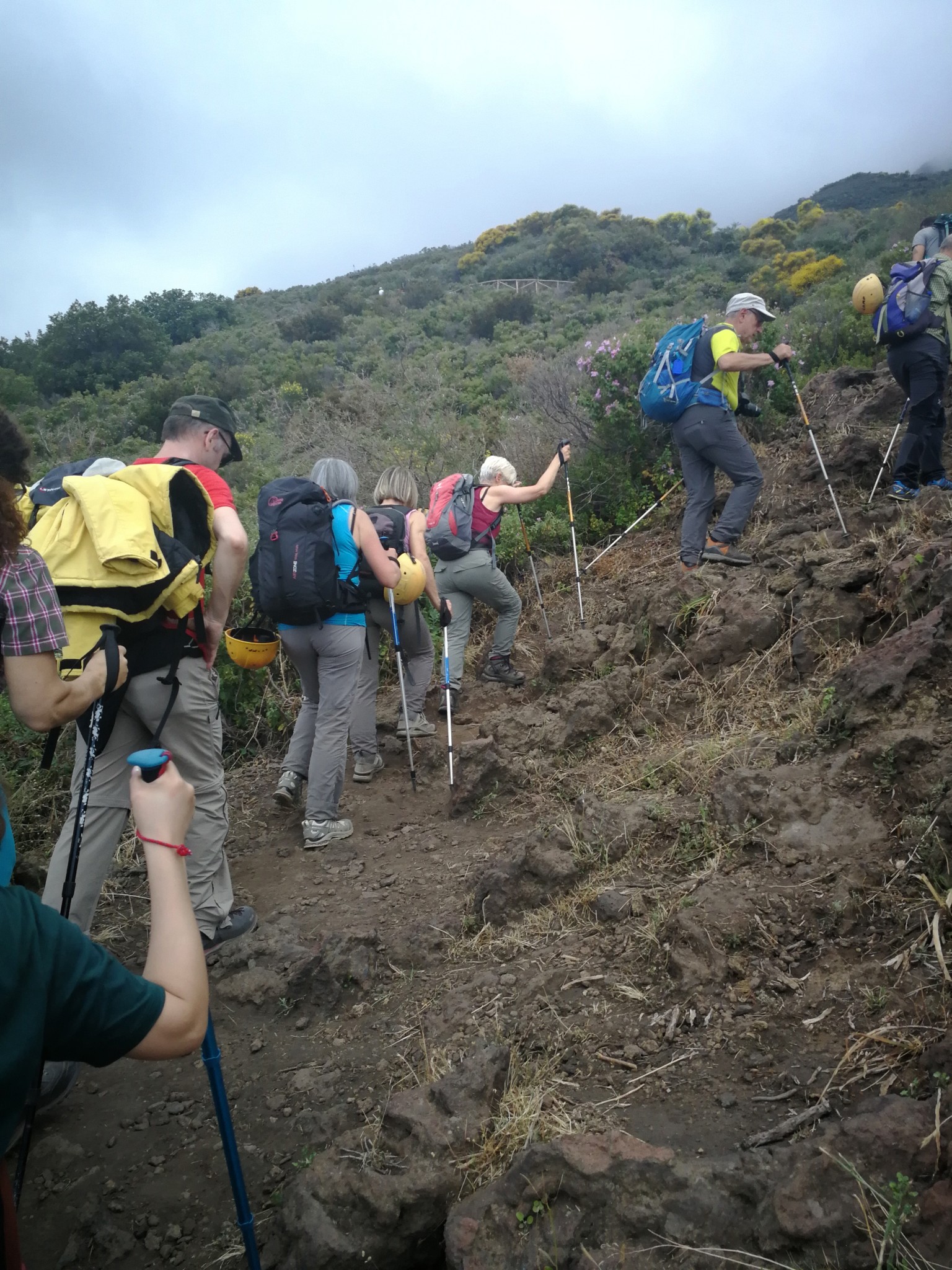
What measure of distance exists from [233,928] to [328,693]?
1430 mm

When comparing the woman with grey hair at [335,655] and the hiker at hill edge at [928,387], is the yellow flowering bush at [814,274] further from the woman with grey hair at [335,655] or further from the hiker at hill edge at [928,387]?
the woman with grey hair at [335,655]

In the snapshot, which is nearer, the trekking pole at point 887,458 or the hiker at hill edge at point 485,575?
the hiker at hill edge at point 485,575

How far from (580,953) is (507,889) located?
2.04 ft

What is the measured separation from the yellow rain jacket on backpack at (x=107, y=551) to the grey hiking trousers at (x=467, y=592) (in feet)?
12.1

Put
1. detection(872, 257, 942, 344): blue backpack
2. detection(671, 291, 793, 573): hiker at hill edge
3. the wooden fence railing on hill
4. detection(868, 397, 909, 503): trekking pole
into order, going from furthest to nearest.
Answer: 1. the wooden fence railing on hill
2. detection(868, 397, 909, 503): trekking pole
3. detection(872, 257, 942, 344): blue backpack
4. detection(671, 291, 793, 573): hiker at hill edge

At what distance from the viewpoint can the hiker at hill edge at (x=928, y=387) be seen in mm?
6625

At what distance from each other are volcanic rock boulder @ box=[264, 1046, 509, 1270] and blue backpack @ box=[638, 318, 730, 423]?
539 cm

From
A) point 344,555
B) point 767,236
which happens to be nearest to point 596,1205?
point 344,555

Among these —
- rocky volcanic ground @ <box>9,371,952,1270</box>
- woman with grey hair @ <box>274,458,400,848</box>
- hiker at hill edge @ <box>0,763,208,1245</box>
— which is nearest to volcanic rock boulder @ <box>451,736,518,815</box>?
rocky volcanic ground @ <box>9,371,952,1270</box>

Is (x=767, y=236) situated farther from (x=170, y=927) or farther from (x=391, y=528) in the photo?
(x=170, y=927)

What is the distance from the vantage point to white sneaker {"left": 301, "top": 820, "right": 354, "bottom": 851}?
16.6ft

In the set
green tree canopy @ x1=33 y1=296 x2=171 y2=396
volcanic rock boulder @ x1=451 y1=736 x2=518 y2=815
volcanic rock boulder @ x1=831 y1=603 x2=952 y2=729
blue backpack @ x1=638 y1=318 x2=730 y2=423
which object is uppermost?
green tree canopy @ x1=33 y1=296 x2=171 y2=396

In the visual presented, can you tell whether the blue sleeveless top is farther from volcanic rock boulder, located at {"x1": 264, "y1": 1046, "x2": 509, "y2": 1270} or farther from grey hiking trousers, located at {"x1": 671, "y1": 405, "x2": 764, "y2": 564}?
grey hiking trousers, located at {"x1": 671, "y1": 405, "x2": 764, "y2": 564}

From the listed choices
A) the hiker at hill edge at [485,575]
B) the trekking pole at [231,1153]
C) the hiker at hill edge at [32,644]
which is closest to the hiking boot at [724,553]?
the hiker at hill edge at [485,575]
